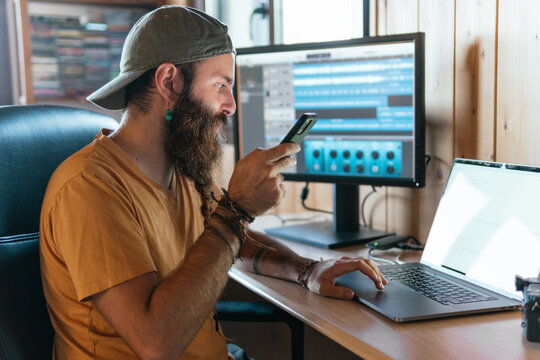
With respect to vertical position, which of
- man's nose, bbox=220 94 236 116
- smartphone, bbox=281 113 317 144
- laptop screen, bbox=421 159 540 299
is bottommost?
laptop screen, bbox=421 159 540 299

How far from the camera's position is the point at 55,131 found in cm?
114

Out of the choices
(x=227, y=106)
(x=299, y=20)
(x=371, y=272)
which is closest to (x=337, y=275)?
(x=371, y=272)

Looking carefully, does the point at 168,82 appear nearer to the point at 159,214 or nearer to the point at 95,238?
the point at 159,214

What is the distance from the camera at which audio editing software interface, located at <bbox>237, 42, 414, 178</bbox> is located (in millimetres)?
1484

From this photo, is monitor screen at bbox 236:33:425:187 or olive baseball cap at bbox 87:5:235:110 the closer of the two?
olive baseball cap at bbox 87:5:235:110

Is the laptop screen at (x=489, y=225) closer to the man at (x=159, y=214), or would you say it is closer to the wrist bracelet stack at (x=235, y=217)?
the man at (x=159, y=214)

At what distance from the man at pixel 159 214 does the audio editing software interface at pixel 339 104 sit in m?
0.43

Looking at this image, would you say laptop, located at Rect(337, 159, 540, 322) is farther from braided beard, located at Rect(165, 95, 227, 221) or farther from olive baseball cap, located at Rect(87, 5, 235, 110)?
olive baseball cap, located at Rect(87, 5, 235, 110)

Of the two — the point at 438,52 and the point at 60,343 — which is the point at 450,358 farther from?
the point at 438,52

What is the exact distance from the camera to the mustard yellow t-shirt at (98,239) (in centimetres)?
88

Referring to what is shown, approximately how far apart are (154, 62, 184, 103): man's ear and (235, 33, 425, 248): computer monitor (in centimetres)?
62

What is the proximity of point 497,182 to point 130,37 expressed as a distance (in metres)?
0.81

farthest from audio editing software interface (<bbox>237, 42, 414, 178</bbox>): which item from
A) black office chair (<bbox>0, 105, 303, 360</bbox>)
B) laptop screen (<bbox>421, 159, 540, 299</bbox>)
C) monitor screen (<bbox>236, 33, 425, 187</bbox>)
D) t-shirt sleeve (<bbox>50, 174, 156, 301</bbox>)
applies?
t-shirt sleeve (<bbox>50, 174, 156, 301</bbox>)

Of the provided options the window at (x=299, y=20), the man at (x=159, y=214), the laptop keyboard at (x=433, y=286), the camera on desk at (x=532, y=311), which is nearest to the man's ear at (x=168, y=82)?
the man at (x=159, y=214)
